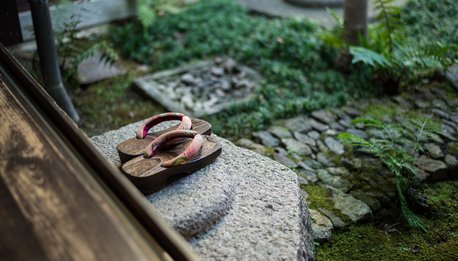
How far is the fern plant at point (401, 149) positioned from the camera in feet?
10.5

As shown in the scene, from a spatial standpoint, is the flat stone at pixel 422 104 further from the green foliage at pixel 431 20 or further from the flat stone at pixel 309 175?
the flat stone at pixel 309 175

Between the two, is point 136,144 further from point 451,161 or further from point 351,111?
point 351,111

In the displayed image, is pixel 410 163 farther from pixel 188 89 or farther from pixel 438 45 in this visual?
pixel 188 89

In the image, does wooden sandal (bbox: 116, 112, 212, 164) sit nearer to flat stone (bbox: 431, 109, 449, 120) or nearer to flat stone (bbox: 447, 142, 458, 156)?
flat stone (bbox: 447, 142, 458, 156)

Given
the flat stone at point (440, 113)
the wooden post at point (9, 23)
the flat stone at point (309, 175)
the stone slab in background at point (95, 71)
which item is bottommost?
the flat stone at point (309, 175)

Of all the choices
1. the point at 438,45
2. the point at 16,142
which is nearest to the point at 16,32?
the point at 16,142

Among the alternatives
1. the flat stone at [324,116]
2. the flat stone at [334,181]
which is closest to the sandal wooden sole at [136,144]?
the flat stone at [334,181]

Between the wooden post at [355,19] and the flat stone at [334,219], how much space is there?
2.67 meters

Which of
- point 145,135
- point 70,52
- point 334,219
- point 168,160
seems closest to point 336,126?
point 334,219

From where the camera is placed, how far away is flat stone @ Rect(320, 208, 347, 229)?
3.15 metres

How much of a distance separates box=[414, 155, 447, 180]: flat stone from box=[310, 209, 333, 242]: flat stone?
41.5 inches

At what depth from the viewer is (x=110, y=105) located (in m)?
4.99

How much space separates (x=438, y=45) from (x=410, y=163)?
1.71 m

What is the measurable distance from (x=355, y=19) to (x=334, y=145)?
1885mm
